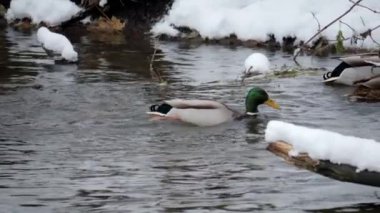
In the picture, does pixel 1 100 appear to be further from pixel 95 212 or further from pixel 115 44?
pixel 115 44

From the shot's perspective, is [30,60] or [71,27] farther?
[71,27]

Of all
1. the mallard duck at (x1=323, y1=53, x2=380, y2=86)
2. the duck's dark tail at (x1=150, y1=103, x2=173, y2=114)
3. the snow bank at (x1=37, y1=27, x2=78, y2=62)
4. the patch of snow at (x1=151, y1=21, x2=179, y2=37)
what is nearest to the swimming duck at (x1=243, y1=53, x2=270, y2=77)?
the mallard duck at (x1=323, y1=53, x2=380, y2=86)

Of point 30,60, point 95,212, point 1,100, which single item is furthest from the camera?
point 30,60

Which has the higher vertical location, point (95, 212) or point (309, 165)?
point (309, 165)

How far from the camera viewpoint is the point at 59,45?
19.2m

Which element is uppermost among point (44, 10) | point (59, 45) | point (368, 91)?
point (44, 10)

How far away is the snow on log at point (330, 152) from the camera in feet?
21.2

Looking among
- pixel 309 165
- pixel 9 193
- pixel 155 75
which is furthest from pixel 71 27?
pixel 309 165

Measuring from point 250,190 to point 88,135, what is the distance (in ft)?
12.0

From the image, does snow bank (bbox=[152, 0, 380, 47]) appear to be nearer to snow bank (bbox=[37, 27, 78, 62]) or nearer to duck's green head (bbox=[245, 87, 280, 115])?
snow bank (bbox=[37, 27, 78, 62])

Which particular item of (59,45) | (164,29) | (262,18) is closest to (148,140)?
(59,45)

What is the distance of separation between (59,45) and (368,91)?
7.35m

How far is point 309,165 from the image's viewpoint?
6.61 metres

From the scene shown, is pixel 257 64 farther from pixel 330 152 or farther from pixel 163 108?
pixel 330 152
